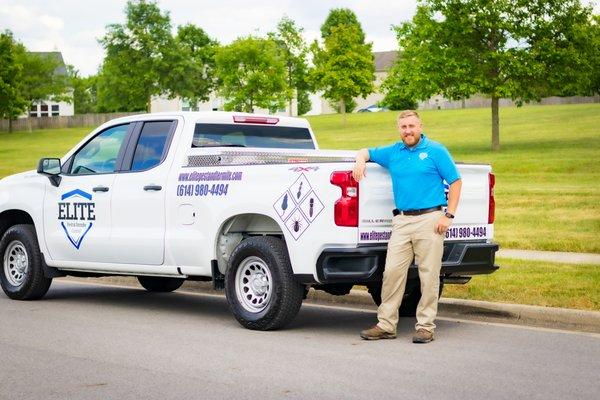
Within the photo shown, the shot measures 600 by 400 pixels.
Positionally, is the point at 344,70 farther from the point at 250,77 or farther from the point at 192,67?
the point at 192,67

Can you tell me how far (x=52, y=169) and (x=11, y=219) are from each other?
1.18 metres

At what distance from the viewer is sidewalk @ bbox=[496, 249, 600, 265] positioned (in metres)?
14.0

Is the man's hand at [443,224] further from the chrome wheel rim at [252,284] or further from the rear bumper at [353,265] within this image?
the chrome wheel rim at [252,284]

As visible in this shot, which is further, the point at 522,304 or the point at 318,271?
the point at 522,304

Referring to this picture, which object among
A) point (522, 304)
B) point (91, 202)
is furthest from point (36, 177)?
point (522, 304)

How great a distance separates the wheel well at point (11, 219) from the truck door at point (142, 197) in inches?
74.3

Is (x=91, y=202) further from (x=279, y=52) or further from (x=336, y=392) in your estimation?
(x=279, y=52)

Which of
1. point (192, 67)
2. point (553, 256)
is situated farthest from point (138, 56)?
point (553, 256)

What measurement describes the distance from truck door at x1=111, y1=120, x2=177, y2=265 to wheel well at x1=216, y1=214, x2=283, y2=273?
66 centimetres

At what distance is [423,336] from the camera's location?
8.62 m

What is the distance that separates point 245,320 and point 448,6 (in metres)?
39.4

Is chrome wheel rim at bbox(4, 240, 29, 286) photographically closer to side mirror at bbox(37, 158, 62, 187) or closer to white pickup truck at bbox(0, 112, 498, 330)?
white pickup truck at bbox(0, 112, 498, 330)

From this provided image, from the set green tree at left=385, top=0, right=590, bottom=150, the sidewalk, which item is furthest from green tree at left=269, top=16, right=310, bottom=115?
the sidewalk

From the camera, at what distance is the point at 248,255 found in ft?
30.6
